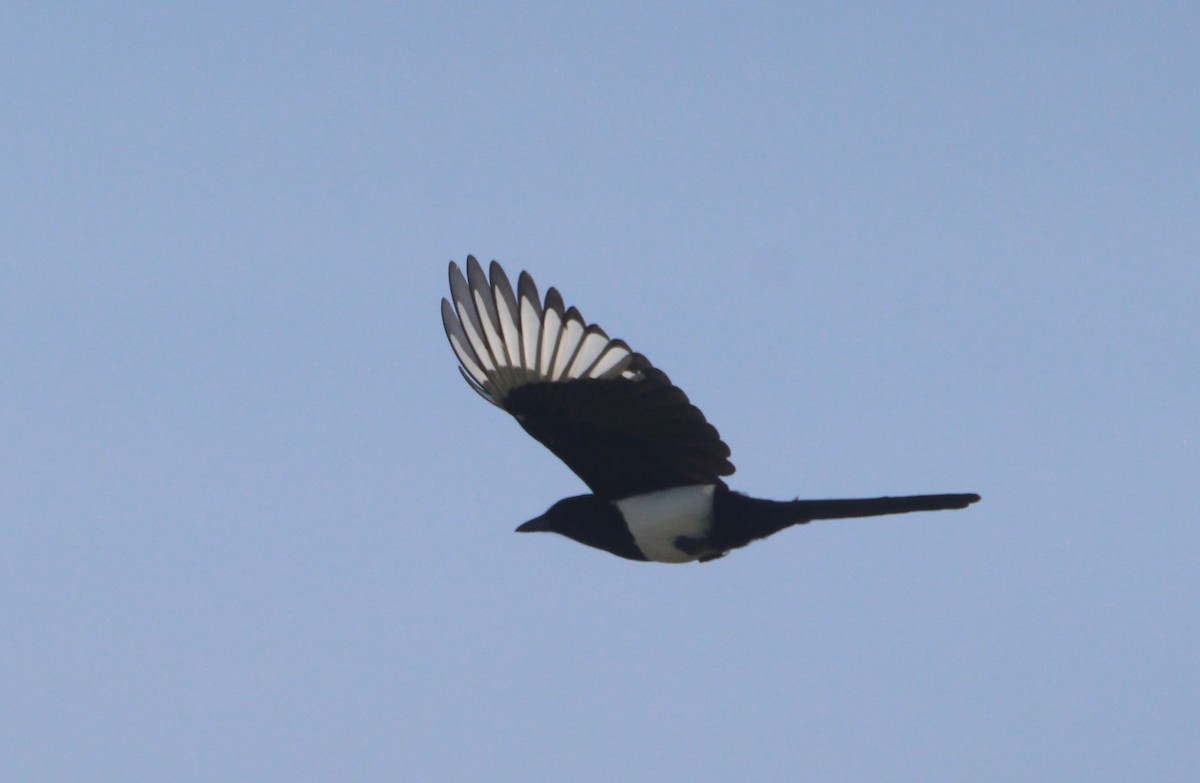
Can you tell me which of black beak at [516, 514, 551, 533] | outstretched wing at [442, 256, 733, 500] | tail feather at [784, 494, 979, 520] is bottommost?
tail feather at [784, 494, 979, 520]

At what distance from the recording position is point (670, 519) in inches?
200

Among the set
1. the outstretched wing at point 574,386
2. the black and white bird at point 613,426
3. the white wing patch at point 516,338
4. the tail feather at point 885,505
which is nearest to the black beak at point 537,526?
the black and white bird at point 613,426

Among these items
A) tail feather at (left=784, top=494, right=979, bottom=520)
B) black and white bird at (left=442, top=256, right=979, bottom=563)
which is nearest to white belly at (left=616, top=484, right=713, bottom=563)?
black and white bird at (left=442, top=256, right=979, bottom=563)

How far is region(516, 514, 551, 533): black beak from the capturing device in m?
5.41

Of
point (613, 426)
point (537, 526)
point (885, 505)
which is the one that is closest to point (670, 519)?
point (613, 426)

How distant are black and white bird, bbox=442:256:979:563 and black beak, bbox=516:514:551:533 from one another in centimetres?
23

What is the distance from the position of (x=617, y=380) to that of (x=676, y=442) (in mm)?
408

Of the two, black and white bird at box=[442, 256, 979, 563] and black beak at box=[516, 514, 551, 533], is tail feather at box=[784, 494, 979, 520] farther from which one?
black beak at box=[516, 514, 551, 533]

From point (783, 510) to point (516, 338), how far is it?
4.46 ft

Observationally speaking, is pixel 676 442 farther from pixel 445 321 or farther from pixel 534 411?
pixel 445 321

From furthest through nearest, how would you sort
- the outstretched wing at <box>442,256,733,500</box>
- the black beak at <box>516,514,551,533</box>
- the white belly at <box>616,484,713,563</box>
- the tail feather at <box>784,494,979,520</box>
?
the black beak at <box>516,514,551,533</box>, the white belly at <box>616,484,713,563</box>, the outstretched wing at <box>442,256,733,500</box>, the tail feather at <box>784,494,979,520</box>

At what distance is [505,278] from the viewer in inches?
194

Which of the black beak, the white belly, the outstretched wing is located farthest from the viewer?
the black beak

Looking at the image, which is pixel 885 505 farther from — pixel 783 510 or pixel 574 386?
pixel 574 386
